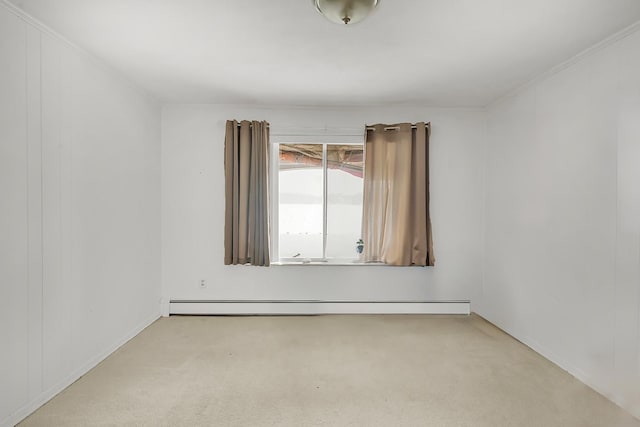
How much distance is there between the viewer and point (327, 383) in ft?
7.96

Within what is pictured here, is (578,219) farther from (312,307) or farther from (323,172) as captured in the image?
(312,307)

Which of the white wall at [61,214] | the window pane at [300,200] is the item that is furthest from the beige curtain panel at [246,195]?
the white wall at [61,214]

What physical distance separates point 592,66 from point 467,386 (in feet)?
8.23

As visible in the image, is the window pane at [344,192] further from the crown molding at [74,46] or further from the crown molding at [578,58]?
the crown molding at [74,46]

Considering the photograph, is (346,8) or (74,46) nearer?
(346,8)

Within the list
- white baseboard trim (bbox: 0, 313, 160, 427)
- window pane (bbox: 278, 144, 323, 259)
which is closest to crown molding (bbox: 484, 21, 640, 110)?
window pane (bbox: 278, 144, 323, 259)

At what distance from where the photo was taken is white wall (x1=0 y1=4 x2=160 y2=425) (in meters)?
1.93

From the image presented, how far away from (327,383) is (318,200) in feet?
7.02

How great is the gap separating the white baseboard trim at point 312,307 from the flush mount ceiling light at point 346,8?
118 inches

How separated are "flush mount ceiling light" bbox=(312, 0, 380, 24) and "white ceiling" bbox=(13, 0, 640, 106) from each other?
0.17m

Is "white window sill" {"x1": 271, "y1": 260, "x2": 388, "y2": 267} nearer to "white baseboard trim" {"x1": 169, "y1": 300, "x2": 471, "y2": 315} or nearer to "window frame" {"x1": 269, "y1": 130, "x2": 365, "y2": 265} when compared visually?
"window frame" {"x1": 269, "y1": 130, "x2": 365, "y2": 265}

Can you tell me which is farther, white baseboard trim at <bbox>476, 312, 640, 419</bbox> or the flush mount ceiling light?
white baseboard trim at <bbox>476, 312, 640, 419</bbox>

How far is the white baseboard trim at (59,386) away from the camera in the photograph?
76.6 inches

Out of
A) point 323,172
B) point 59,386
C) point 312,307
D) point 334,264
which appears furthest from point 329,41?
point 59,386
